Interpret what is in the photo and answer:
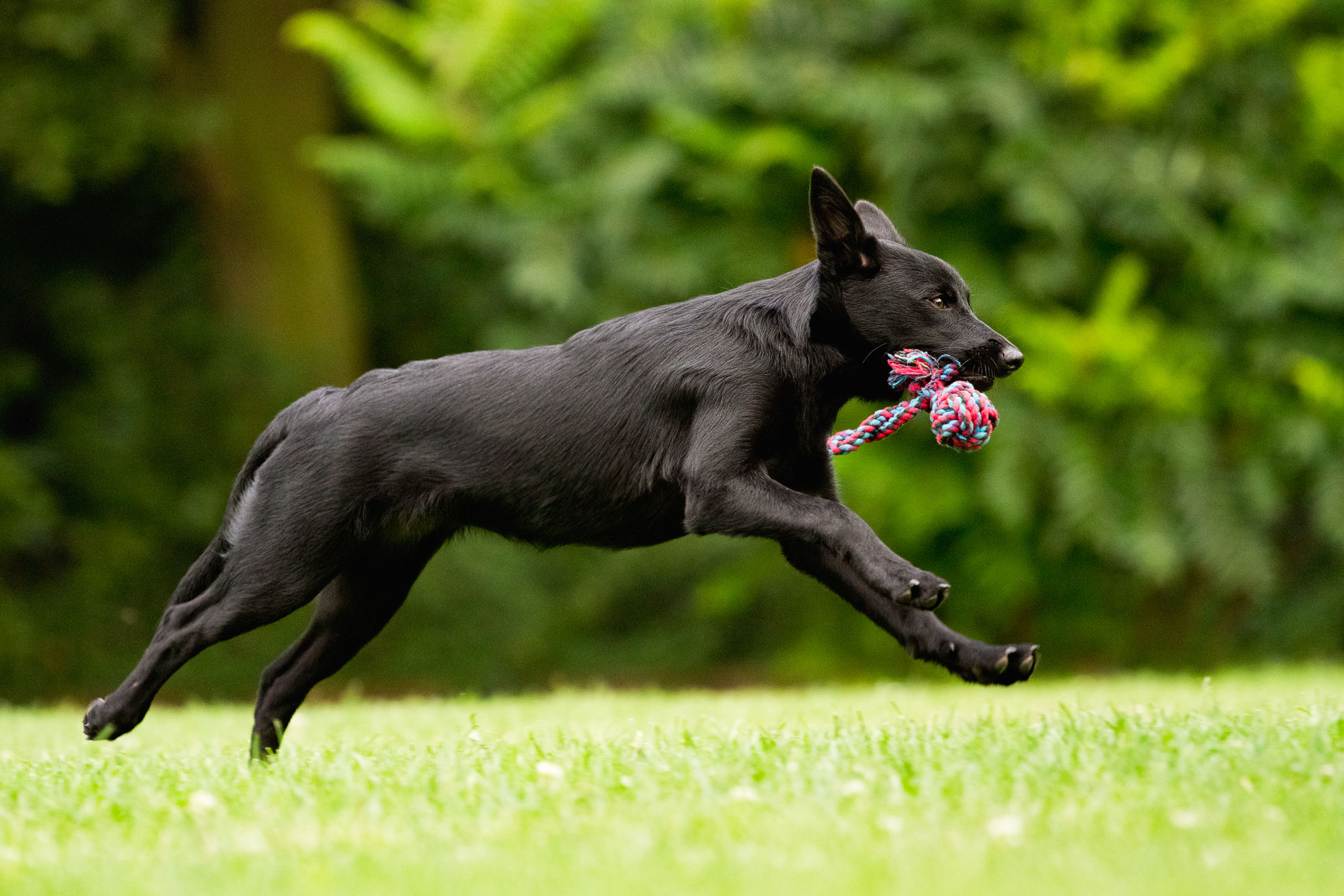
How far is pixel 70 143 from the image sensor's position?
10.7m

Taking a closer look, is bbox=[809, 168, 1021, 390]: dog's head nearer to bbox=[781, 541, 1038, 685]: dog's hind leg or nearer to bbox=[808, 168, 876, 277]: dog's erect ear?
bbox=[808, 168, 876, 277]: dog's erect ear

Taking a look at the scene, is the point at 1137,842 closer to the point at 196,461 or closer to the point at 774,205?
the point at 774,205

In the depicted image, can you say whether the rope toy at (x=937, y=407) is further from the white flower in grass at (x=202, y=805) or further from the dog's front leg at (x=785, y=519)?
the white flower in grass at (x=202, y=805)

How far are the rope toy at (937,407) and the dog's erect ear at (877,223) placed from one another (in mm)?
506

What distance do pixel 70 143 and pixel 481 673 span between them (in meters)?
5.28

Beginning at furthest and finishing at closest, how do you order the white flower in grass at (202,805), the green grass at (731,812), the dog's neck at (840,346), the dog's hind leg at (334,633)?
the dog's hind leg at (334,633) < the dog's neck at (840,346) < the white flower in grass at (202,805) < the green grass at (731,812)

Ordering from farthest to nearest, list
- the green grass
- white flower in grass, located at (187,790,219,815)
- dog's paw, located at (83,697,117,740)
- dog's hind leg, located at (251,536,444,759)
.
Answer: dog's hind leg, located at (251,536,444,759) < dog's paw, located at (83,697,117,740) < white flower in grass, located at (187,790,219,815) < the green grass

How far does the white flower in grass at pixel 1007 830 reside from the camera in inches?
109

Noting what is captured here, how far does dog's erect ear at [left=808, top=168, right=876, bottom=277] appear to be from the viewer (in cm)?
423

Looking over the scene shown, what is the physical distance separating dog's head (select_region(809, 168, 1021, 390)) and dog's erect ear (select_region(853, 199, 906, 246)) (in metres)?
0.25

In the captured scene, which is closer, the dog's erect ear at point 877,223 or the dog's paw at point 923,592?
the dog's paw at point 923,592

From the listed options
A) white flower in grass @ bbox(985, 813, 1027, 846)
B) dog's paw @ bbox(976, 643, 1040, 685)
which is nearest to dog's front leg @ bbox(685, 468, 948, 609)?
dog's paw @ bbox(976, 643, 1040, 685)

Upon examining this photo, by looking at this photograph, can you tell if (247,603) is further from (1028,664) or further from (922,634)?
(1028,664)

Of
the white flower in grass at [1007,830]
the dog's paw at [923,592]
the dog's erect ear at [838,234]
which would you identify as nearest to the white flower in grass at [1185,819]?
the white flower in grass at [1007,830]
